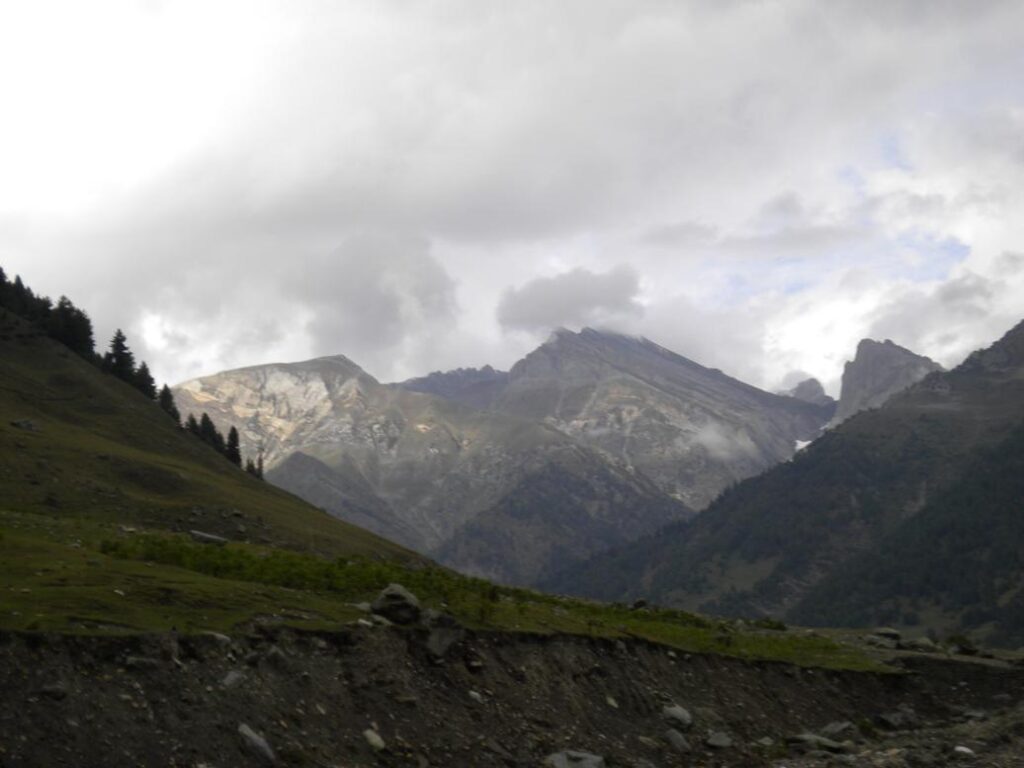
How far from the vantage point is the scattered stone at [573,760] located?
90.5ft

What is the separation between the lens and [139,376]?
15488cm

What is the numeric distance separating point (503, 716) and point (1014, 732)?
2145 centimetres

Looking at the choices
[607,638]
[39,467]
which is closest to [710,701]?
[607,638]

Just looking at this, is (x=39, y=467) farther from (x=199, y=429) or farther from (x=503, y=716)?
(x=199, y=429)

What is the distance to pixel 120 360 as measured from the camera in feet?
493

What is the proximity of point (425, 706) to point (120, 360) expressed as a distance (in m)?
135

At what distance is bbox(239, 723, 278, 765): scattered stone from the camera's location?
22.5m

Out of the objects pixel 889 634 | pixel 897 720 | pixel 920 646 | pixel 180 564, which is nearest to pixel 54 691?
pixel 180 564

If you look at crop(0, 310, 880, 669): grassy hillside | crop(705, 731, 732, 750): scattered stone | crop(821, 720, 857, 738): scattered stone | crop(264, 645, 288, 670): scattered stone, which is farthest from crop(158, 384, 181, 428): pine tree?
crop(264, 645, 288, 670): scattered stone

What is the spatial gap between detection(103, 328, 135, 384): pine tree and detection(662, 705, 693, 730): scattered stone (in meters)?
130

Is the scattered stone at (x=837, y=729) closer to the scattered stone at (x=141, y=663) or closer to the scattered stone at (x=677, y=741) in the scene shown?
the scattered stone at (x=677, y=741)

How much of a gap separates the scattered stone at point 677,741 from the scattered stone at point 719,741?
3.17 feet

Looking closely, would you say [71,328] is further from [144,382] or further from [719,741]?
[719,741]

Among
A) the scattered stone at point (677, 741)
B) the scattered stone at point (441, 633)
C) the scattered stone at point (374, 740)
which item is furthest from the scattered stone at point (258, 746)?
the scattered stone at point (677, 741)
